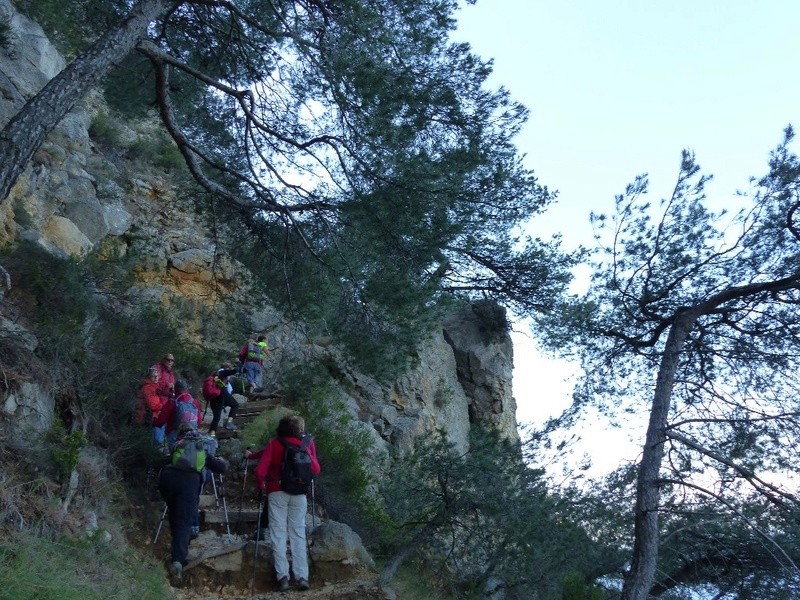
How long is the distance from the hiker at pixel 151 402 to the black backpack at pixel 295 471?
2526 mm

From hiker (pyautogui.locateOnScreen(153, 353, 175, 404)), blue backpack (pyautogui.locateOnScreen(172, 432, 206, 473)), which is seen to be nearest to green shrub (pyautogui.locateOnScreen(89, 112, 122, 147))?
hiker (pyautogui.locateOnScreen(153, 353, 175, 404))

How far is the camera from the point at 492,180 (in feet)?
28.0

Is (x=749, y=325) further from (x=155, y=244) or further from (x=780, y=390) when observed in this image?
(x=155, y=244)

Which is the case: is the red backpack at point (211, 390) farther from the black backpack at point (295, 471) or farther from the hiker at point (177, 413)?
the black backpack at point (295, 471)

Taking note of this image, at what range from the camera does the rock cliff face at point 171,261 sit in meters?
12.9

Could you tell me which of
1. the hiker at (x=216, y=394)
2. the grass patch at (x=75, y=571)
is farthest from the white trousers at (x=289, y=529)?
the hiker at (x=216, y=394)

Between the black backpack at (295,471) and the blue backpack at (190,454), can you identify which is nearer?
A: the blue backpack at (190,454)

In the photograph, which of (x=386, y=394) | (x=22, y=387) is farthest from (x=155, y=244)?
(x=22, y=387)

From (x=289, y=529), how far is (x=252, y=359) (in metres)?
6.84

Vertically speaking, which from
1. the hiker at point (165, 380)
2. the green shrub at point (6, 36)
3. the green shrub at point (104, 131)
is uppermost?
the green shrub at point (104, 131)

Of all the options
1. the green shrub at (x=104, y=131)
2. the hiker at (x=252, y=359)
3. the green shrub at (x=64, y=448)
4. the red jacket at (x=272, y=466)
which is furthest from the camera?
the green shrub at (x=104, y=131)

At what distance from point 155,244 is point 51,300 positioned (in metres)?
7.00

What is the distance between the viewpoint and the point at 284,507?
754cm

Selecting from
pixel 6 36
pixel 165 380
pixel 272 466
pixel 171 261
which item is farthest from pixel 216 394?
pixel 6 36
